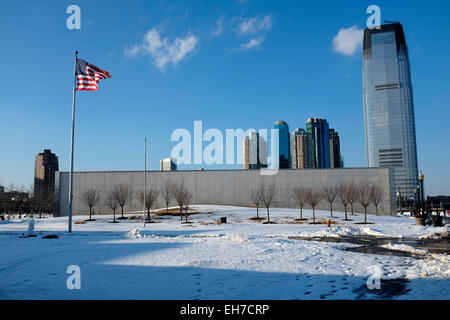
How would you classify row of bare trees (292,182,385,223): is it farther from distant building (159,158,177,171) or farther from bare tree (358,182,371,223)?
distant building (159,158,177,171)

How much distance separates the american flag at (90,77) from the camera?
75.7 feet

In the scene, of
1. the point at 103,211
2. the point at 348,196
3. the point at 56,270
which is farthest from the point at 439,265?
the point at 103,211

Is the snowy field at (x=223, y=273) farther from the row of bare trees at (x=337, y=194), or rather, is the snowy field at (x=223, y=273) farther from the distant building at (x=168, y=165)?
the distant building at (x=168, y=165)

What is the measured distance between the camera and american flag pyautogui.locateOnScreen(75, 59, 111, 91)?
23062 millimetres

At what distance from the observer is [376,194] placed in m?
51.7

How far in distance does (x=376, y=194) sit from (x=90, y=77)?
46.7 m

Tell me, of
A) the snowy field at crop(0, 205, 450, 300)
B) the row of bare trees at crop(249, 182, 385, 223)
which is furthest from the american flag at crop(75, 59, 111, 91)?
the row of bare trees at crop(249, 182, 385, 223)

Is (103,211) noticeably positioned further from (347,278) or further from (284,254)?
(347,278)

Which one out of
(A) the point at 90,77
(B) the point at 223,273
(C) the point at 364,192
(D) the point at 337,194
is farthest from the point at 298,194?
(B) the point at 223,273

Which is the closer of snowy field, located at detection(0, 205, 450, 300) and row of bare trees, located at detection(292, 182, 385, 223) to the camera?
snowy field, located at detection(0, 205, 450, 300)

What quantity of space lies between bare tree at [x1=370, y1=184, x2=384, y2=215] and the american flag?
41.5 meters

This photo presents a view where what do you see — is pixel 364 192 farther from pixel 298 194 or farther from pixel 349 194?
pixel 298 194

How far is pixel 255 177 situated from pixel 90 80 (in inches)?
1594
